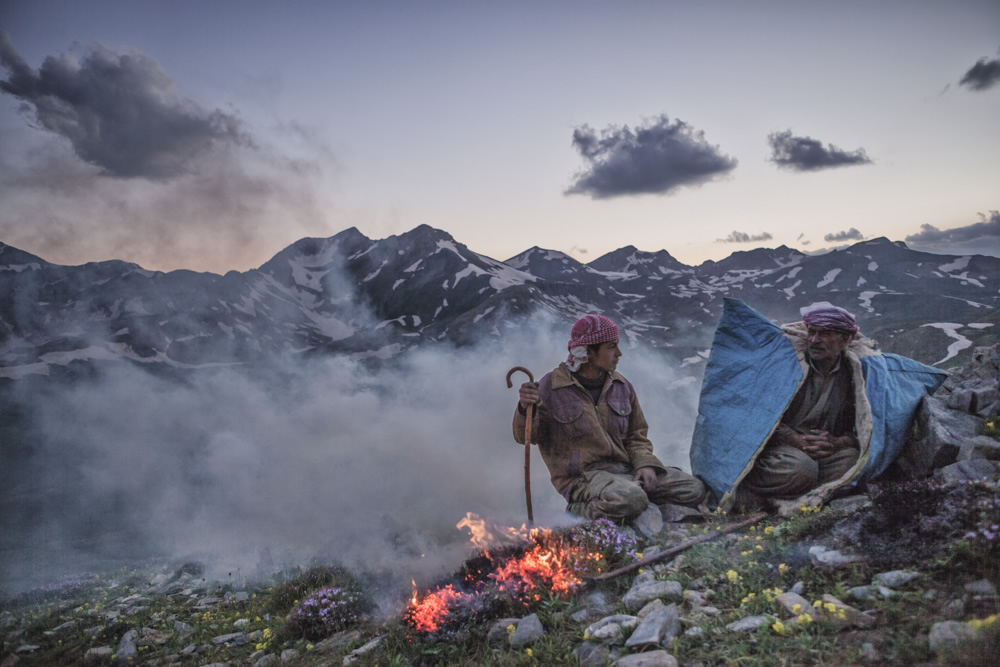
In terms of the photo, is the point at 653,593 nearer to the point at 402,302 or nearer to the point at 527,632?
the point at 527,632

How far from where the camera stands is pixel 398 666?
11.8ft

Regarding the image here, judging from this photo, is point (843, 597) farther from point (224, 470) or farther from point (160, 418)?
point (160, 418)

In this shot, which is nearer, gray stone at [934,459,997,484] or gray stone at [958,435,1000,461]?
gray stone at [934,459,997,484]

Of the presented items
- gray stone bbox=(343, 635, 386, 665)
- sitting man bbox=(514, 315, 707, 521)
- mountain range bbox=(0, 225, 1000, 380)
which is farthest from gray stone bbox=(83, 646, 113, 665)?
mountain range bbox=(0, 225, 1000, 380)

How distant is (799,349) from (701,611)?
344cm

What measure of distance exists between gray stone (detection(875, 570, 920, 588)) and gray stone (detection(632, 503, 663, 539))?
2.20 metres

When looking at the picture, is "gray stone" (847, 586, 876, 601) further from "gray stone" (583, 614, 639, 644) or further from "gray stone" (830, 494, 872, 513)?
"gray stone" (830, 494, 872, 513)

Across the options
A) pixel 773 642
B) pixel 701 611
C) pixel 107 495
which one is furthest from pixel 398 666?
pixel 107 495

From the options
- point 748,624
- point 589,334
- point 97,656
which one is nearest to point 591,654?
point 748,624

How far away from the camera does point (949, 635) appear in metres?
2.20

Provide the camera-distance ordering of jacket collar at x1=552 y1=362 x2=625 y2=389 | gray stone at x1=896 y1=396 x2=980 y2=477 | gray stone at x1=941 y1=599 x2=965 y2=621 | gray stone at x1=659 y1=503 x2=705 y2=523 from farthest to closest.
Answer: jacket collar at x1=552 y1=362 x2=625 y2=389 → gray stone at x1=659 y1=503 x2=705 y2=523 → gray stone at x1=896 y1=396 x2=980 y2=477 → gray stone at x1=941 y1=599 x2=965 y2=621

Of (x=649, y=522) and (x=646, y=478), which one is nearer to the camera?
(x=649, y=522)

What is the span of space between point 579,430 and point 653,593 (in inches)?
87.5

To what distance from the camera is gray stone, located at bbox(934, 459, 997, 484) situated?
13.5 ft
